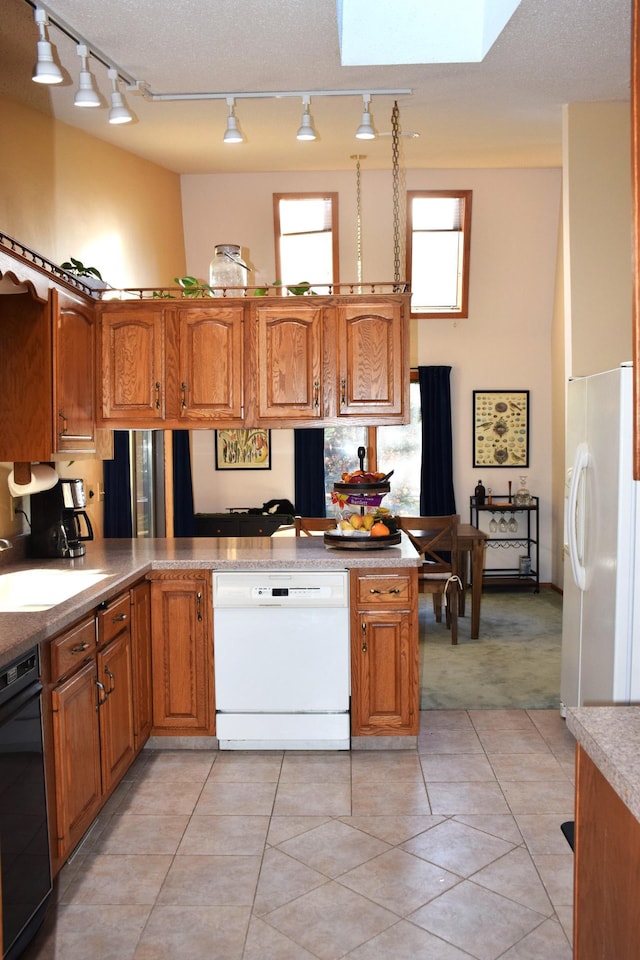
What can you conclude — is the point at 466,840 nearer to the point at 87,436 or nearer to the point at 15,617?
the point at 15,617

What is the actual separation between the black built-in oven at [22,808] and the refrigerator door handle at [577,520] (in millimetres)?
2564

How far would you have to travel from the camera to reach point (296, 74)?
182 inches

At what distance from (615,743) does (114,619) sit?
232 cm

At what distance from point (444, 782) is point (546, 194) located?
607 centimetres

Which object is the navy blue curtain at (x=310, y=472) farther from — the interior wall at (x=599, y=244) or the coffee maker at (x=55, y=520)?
the coffee maker at (x=55, y=520)

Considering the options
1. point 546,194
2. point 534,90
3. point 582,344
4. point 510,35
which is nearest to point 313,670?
point 582,344

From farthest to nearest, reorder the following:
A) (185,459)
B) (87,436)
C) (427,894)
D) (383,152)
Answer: (185,459) < (383,152) < (87,436) < (427,894)

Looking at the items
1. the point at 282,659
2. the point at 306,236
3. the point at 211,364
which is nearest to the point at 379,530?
the point at 282,659

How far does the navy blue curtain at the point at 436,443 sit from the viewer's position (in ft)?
27.2

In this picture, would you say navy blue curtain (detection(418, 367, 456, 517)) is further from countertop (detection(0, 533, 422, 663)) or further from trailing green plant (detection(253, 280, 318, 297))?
trailing green plant (detection(253, 280, 318, 297))

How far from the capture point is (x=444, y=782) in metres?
3.65

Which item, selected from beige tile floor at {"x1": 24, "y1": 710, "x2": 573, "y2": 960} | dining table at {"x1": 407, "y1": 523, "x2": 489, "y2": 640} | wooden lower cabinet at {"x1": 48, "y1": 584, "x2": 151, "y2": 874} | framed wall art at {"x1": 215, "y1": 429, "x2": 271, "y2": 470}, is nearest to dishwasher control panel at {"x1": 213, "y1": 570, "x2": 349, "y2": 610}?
wooden lower cabinet at {"x1": 48, "y1": 584, "x2": 151, "y2": 874}

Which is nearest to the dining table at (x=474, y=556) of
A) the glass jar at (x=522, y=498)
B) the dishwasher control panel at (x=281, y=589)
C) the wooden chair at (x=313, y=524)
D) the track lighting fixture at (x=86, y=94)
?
the wooden chair at (x=313, y=524)

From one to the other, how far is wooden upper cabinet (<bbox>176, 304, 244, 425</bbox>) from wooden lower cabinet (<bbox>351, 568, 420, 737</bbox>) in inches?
44.7
